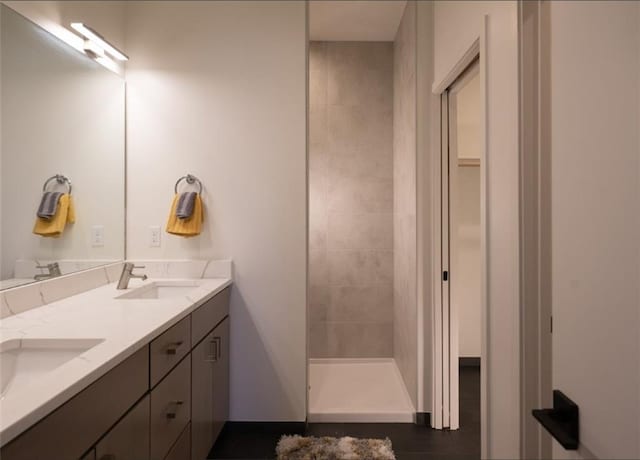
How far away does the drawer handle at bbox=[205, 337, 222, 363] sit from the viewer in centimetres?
185

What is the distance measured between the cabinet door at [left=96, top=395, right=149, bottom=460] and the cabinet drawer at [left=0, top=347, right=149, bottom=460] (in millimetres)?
28

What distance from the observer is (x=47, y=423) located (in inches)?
30.0

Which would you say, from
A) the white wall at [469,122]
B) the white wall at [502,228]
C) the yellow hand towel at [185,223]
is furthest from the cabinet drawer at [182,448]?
the white wall at [469,122]

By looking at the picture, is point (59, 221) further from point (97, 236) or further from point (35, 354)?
point (35, 354)

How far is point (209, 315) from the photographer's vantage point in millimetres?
1830

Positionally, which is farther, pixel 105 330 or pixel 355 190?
pixel 355 190

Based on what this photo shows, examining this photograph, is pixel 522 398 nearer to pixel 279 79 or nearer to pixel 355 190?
pixel 279 79

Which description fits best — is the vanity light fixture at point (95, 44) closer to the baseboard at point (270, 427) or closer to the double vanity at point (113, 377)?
the double vanity at point (113, 377)

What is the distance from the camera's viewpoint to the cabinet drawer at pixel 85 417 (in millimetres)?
727

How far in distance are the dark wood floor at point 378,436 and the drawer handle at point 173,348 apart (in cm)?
87

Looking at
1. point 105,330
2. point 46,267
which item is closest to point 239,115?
point 46,267

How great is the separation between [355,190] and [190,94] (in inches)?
60.5

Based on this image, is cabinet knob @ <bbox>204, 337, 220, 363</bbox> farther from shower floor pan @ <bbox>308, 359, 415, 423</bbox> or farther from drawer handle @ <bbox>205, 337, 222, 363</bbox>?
shower floor pan @ <bbox>308, 359, 415, 423</bbox>

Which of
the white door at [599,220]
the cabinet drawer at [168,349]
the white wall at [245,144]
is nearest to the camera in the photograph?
the white door at [599,220]
